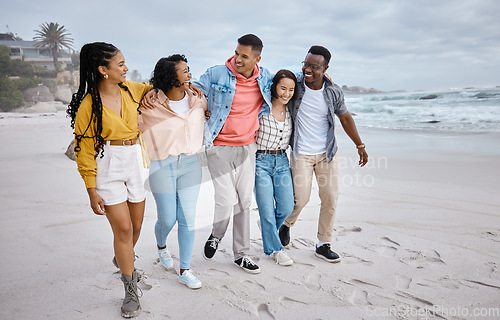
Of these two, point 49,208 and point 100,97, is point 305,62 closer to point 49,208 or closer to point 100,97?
point 100,97

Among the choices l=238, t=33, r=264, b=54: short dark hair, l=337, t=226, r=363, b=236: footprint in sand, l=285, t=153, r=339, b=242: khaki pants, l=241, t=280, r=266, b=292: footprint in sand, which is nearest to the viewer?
l=241, t=280, r=266, b=292: footprint in sand

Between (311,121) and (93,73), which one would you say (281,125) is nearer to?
(311,121)

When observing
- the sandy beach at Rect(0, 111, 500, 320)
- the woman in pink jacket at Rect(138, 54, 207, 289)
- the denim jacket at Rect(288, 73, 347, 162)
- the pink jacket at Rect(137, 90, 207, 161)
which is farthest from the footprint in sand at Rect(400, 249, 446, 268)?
the pink jacket at Rect(137, 90, 207, 161)

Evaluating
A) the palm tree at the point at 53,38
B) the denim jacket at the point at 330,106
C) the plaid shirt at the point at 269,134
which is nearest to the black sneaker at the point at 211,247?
the plaid shirt at the point at 269,134

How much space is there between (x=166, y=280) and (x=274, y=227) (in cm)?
113

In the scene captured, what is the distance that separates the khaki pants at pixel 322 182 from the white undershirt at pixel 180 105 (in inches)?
47.0

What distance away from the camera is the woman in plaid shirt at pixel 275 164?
134 inches

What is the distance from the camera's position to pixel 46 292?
2.94m

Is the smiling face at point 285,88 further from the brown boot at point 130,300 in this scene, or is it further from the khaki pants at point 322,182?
the brown boot at point 130,300

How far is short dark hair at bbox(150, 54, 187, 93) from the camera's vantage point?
2.91 metres

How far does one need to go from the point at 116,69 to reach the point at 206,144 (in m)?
1.05

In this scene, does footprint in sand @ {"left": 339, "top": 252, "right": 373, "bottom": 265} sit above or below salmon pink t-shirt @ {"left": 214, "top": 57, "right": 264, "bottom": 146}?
below

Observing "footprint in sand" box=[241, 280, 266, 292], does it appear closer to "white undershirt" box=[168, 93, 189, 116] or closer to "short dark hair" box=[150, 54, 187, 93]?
"white undershirt" box=[168, 93, 189, 116]

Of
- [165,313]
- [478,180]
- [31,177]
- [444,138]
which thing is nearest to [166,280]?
[165,313]
